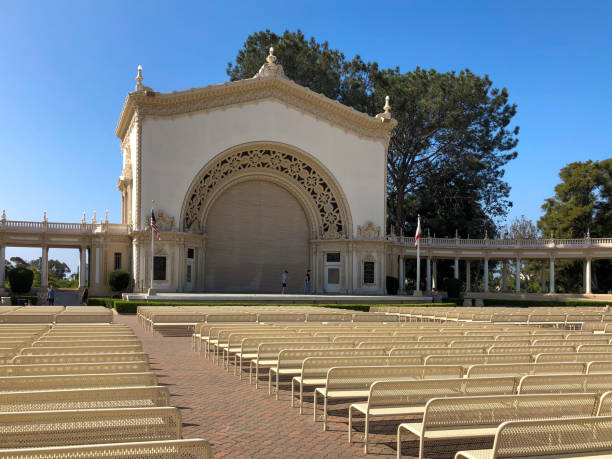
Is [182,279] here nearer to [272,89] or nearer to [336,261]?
[336,261]

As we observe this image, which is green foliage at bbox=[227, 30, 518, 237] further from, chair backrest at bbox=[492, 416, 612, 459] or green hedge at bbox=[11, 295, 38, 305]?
chair backrest at bbox=[492, 416, 612, 459]

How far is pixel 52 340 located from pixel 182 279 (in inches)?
1381

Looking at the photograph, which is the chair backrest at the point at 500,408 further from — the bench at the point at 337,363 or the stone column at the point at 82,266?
the stone column at the point at 82,266

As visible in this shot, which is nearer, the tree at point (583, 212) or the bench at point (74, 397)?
the bench at point (74, 397)

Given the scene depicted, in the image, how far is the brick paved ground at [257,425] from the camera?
7012 mm

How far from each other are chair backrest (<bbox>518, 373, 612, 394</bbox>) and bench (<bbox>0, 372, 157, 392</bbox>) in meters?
4.45

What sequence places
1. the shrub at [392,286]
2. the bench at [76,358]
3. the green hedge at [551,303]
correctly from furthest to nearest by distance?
the shrub at [392,286]
the green hedge at [551,303]
the bench at [76,358]

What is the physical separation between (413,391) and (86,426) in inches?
154

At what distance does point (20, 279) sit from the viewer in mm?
43031

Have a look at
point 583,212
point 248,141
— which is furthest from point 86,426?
point 583,212

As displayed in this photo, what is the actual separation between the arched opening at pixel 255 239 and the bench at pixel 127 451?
46352 millimetres

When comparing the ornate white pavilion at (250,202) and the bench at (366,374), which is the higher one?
the ornate white pavilion at (250,202)

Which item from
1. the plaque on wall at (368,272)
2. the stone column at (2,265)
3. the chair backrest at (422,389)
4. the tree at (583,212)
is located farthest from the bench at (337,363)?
the tree at (583,212)

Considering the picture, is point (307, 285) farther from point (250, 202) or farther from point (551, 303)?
point (551, 303)
